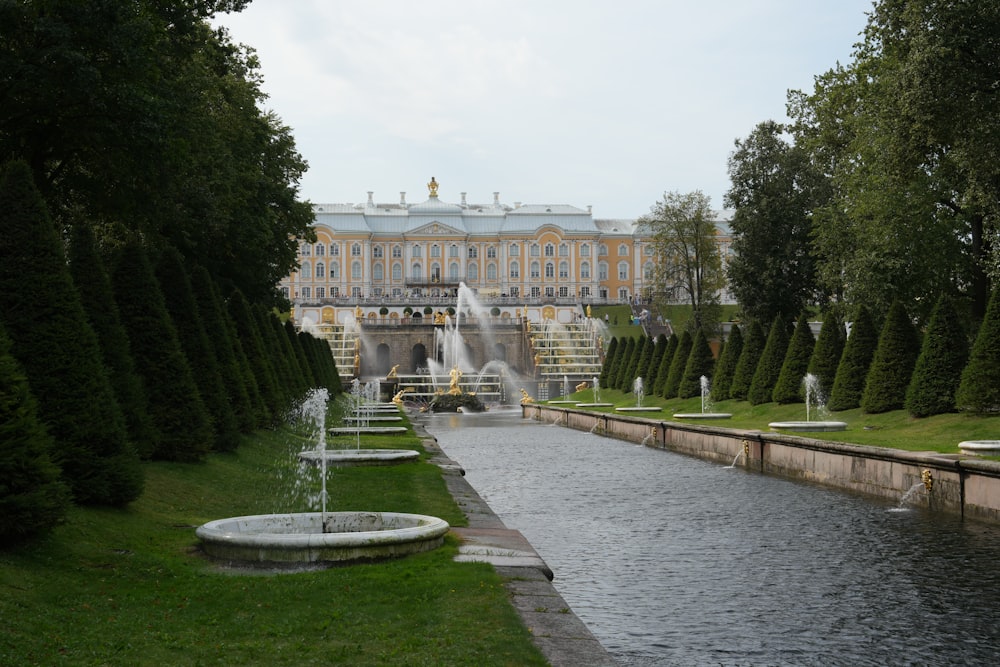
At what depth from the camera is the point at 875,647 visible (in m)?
6.31

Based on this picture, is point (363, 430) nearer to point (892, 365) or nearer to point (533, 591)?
point (892, 365)

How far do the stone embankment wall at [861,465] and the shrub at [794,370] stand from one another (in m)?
3.87

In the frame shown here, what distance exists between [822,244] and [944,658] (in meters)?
24.4

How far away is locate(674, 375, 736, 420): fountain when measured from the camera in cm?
2469

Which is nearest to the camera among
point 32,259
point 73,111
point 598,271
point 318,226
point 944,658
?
point 944,658

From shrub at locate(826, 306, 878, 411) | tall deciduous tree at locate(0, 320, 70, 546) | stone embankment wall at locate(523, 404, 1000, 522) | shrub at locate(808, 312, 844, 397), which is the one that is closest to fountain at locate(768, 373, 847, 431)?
shrub at locate(808, 312, 844, 397)

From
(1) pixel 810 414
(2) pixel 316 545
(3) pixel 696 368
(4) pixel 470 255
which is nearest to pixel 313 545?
(2) pixel 316 545

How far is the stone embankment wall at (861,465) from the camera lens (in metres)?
10.9

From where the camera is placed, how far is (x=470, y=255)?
334 ft

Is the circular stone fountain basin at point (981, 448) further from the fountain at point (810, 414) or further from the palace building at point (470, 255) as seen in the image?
the palace building at point (470, 255)

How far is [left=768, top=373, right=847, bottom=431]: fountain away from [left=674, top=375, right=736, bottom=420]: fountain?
2.19 metres

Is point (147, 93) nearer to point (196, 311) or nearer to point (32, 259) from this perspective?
point (196, 311)

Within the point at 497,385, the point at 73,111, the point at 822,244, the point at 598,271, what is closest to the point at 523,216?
the point at 598,271

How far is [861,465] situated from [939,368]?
5.18 m
